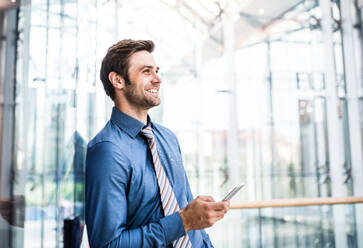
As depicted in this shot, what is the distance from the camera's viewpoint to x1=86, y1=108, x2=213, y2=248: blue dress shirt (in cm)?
107

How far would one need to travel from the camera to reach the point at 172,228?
3.64 ft

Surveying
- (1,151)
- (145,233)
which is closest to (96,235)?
(145,233)

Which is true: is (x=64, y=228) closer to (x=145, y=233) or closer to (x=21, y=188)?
(x=145, y=233)

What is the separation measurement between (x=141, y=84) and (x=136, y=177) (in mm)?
360

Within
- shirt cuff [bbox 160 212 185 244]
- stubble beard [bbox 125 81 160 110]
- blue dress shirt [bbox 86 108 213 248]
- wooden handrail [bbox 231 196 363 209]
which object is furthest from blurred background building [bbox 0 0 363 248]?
shirt cuff [bbox 160 212 185 244]

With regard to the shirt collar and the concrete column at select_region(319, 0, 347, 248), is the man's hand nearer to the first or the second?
the shirt collar

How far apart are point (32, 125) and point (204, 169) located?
5.68 metres

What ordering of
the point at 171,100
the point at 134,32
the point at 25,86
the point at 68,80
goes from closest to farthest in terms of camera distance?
the point at 25,86 → the point at 68,80 → the point at 134,32 → the point at 171,100

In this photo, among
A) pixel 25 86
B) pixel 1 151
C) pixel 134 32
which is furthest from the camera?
pixel 134 32

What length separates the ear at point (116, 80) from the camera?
52.4 inches

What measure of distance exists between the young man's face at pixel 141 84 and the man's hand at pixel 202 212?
1.39ft

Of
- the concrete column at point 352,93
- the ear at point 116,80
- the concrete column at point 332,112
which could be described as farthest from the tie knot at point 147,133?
the concrete column at point 352,93

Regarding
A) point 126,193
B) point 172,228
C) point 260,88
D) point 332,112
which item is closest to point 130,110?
point 126,193

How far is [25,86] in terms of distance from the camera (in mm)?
806
